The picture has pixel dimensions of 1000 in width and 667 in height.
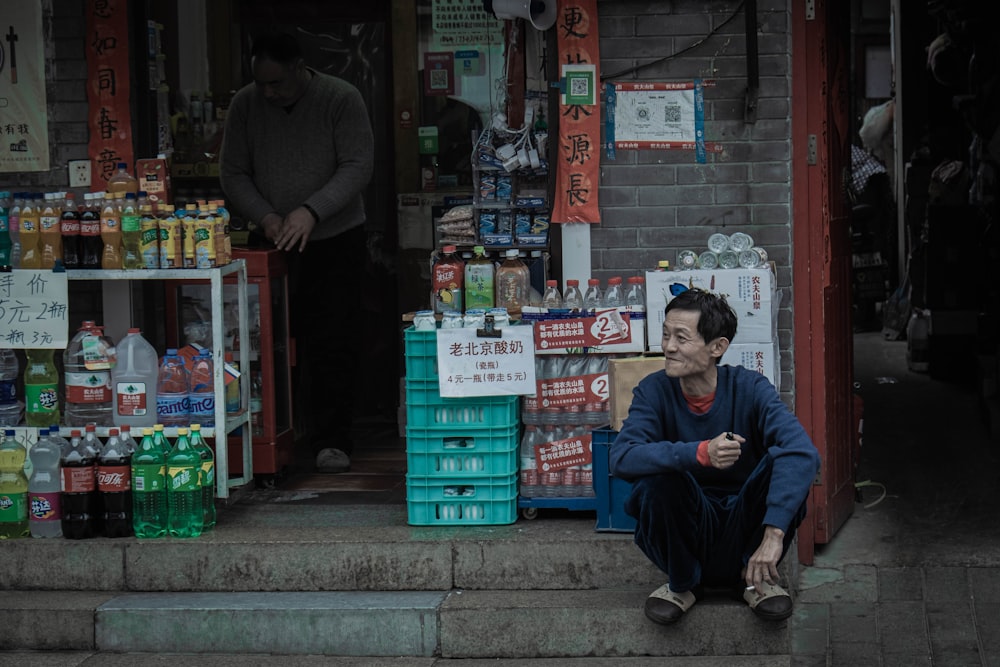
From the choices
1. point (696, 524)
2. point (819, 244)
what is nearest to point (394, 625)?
point (696, 524)

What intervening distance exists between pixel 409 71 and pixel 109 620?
12.9 feet

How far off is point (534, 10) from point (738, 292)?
5.12 feet

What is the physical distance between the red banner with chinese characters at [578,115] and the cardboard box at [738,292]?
518 mm

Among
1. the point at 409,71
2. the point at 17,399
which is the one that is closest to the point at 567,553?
the point at 17,399

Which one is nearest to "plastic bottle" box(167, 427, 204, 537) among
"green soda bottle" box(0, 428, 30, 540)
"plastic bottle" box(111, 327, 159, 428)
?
"plastic bottle" box(111, 327, 159, 428)

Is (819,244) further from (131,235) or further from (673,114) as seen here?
(131,235)

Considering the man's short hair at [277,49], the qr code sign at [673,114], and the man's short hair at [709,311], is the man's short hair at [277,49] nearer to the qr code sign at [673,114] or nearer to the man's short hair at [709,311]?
the qr code sign at [673,114]

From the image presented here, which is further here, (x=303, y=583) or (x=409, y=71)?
(x=409, y=71)

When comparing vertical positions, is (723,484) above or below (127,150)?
below

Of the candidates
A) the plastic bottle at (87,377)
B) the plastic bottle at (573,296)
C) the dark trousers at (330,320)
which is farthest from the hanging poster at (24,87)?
the plastic bottle at (573,296)

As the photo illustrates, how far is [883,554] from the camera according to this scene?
6812mm

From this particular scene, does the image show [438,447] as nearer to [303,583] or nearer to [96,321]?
[303,583]

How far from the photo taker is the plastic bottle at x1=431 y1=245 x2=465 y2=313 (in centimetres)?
645

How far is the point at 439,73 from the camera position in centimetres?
849
